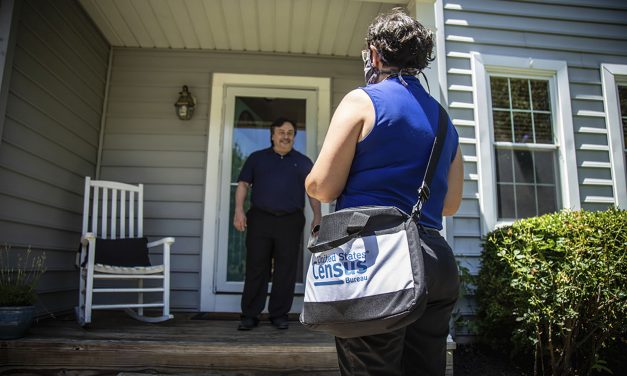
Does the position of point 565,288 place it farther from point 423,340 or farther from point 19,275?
point 19,275

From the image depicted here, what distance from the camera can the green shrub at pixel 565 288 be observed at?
238 centimetres

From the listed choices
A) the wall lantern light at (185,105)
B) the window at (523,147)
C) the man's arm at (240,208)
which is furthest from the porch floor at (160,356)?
the wall lantern light at (185,105)

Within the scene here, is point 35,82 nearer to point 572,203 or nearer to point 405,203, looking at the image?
point 405,203

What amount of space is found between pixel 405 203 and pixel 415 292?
8.6 inches

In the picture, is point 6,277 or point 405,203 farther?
point 6,277

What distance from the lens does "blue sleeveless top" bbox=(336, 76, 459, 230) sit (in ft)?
3.26

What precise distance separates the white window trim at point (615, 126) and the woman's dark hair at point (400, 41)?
2.94 meters

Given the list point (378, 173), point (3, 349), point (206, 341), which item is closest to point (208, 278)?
point (206, 341)

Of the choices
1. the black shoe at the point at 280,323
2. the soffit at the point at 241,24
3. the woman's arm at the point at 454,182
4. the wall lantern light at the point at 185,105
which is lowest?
the black shoe at the point at 280,323

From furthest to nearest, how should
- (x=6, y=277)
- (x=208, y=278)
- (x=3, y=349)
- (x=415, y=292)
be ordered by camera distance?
(x=208, y=278)
(x=6, y=277)
(x=3, y=349)
(x=415, y=292)

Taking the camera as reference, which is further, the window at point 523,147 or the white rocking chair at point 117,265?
the window at point 523,147

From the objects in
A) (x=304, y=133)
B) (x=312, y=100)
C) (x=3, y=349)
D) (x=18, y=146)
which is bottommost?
(x=3, y=349)

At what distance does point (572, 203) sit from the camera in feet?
10.4

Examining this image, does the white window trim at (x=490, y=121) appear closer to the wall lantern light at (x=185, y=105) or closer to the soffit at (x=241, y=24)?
the soffit at (x=241, y=24)
